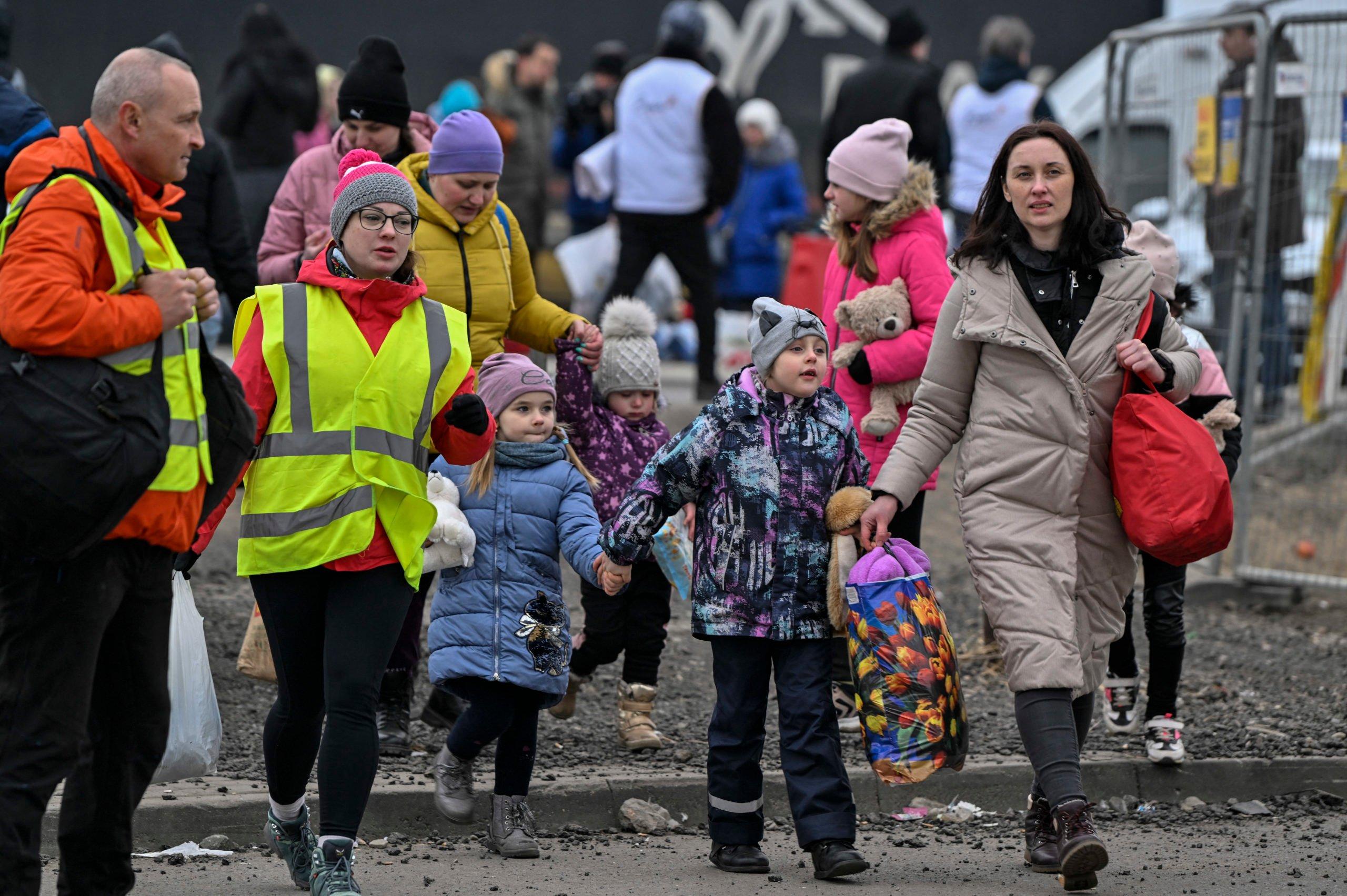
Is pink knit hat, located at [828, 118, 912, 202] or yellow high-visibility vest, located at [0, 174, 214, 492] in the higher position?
pink knit hat, located at [828, 118, 912, 202]

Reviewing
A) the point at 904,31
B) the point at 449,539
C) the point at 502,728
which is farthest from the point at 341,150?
the point at 904,31

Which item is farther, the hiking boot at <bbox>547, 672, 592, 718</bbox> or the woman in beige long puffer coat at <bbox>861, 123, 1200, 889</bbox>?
the hiking boot at <bbox>547, 672, 592, 718</bbox>

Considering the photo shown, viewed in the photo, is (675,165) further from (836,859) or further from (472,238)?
(836,859)

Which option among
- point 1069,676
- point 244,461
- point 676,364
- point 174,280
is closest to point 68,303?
point 174,280

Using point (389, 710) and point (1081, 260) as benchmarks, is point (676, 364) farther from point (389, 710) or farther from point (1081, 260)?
point (1081, 260)

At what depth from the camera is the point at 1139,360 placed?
5.00 metres

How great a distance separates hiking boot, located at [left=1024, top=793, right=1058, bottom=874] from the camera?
5.10 metres

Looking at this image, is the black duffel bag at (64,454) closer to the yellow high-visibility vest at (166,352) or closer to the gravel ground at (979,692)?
the yellow high-visibility vest at (166,352)

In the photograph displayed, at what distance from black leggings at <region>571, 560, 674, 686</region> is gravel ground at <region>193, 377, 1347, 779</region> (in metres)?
0.31

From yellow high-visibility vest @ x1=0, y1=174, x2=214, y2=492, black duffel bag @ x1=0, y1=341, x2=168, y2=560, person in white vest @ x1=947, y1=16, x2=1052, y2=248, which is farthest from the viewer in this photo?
person in white vest @ x1=947, y1=16, x2=1052, y2=248

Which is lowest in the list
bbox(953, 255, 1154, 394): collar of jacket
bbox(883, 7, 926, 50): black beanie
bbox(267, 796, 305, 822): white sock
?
bbox(267, 796, 305, 822): white sock

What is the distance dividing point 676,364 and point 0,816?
1065 cm

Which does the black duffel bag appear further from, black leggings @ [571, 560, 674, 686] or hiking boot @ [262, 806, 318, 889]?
black leggings @ [571, 560, 674, 686]

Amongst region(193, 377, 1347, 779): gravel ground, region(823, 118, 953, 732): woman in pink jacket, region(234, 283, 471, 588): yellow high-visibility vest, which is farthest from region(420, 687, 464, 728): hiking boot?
region(234, 283, 471, 588): yellow high-visibility vest
